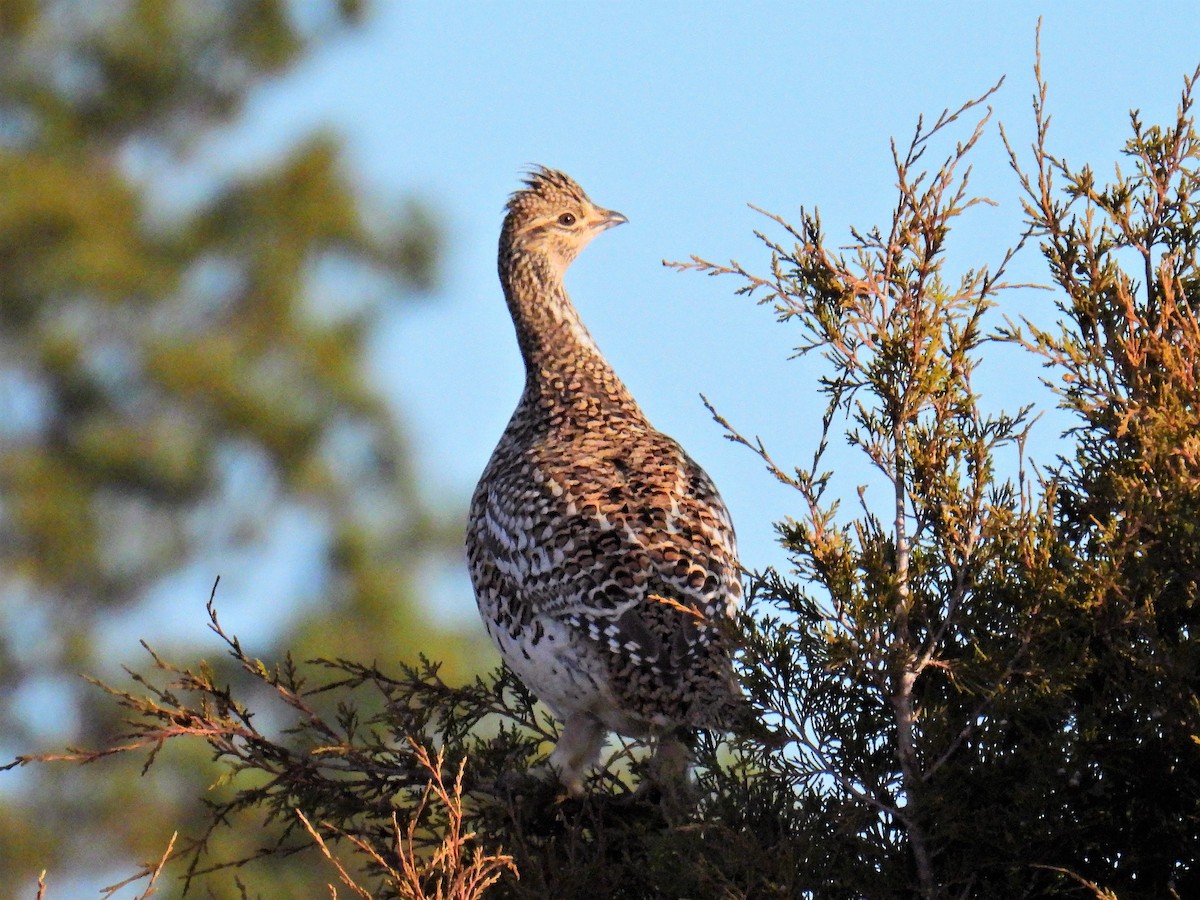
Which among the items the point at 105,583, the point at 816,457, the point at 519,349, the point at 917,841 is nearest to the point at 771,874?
the point at 917,841

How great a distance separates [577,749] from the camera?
4473 millimetres

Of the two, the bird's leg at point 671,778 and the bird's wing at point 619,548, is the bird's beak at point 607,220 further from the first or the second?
the bird's leg at point 671,778

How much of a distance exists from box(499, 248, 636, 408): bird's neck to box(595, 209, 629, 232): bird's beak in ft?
1.05

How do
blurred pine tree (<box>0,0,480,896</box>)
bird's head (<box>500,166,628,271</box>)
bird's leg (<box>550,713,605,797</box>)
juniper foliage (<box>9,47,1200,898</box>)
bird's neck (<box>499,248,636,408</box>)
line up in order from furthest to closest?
1. blurred pine tree (<box>0,0,480,896</box>)
2. bird's head (<box>500,166,628,271</box>)
3. bird's neck (<box>499,248,636,408</box>)
4. bird's leg (<box>550,713,605,797</box>)
5. juniper foliage (<box>9,47,1200,898</box>)

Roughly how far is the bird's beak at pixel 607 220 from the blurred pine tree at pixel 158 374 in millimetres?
8914

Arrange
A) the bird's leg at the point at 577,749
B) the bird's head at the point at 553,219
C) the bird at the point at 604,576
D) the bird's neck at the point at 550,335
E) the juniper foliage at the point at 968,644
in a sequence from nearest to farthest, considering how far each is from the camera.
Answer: the juniper foliage at the point at 968,644 < the bird at the point at 604,576 < the bird's leg at the point at 577,749 < the bird's neck at the point at 550,335 < the bird's head at the point at 553,219

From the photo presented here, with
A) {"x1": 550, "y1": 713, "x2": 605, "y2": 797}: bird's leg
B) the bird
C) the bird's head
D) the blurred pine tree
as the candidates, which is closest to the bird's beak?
the bird's head

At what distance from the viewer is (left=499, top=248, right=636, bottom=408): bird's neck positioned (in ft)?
18.5

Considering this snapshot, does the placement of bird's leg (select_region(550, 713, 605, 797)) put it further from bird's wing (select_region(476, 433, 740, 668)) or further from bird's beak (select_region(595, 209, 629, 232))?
bird's beak (select_region(595, 209, 629, 232))

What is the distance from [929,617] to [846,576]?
249 millimetres

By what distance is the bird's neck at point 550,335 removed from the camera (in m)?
5.64

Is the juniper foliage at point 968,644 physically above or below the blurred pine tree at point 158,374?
below

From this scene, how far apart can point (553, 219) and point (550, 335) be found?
613 millimetres

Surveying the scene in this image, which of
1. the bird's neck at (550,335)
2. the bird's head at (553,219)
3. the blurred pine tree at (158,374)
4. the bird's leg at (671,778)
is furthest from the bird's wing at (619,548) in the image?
the blurred pine tree at (158,374)
